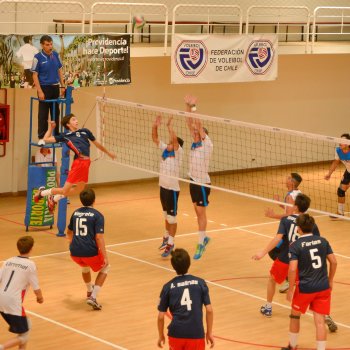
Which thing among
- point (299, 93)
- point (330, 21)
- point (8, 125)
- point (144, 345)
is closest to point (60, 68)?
point (8, 125)

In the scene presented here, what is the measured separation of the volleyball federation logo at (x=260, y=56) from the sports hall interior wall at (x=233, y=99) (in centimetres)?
233

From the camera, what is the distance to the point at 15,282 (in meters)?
9.96

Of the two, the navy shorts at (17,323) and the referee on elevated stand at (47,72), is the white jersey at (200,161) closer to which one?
the referee on elevated stand at (47,72)

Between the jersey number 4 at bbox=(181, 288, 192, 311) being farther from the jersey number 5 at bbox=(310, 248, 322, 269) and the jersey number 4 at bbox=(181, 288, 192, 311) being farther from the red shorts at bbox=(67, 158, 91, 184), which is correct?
the red shorts at bbox=(67, 158, 91, 184)

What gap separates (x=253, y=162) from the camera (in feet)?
80.1

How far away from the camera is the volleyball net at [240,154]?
21750 millimetres

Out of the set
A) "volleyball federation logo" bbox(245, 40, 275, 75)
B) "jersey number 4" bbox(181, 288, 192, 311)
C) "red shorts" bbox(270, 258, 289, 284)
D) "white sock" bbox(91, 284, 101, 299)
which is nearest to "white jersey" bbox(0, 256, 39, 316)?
"jersey number 4" bbox(181, 288, 192, 311)

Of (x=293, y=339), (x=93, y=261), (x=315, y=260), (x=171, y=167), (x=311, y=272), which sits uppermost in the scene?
(x=171, y=167)

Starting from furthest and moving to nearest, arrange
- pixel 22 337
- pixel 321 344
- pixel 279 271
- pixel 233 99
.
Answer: pixel 233 99 < pixel 279 271 < pixel 321 344 < pixel 22 337

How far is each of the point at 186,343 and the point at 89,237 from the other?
363 cm

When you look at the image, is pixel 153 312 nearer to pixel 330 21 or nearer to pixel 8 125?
pixel 8 125

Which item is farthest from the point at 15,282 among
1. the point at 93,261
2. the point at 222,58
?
the point at 222,58

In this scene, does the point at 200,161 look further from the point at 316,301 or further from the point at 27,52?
the point at 316,301

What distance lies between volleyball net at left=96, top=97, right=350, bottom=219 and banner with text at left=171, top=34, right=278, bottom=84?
137 centimetres
